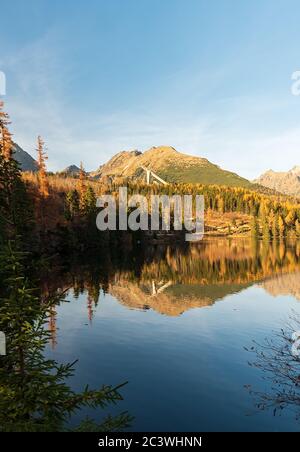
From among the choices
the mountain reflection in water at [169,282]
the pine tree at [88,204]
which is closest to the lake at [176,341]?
the mountain reflection in water at [169,282]

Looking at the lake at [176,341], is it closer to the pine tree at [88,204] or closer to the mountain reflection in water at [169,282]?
the mountain reflection in water at [169,282]

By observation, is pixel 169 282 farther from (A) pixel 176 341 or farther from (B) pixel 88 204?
(B) pixel 88 204

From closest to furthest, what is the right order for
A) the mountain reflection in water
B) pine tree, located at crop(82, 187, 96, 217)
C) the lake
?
the lake → the mountain reflection in water → pine tree, located at crop(82, 187, 96, 217)

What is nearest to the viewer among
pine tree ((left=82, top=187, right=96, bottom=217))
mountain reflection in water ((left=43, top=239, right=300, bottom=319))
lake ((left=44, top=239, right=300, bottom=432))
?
lake ((left=44, top=239, right=300, bottom=432))

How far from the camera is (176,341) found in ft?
90.7

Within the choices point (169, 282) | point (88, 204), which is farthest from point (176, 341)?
point (88, 204)

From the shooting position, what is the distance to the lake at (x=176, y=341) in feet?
54.3

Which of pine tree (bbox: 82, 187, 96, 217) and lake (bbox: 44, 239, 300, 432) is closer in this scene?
lake (bbox: 44, 239, 300, 432)

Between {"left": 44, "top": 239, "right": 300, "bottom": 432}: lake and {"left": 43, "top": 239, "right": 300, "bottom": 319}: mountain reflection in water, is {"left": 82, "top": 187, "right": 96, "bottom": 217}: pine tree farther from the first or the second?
{"left": 44, "top": 239, "right": 300, "bottom": 432}: lake

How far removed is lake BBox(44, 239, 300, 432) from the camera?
54.3ft

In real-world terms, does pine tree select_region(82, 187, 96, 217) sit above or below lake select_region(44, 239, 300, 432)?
above

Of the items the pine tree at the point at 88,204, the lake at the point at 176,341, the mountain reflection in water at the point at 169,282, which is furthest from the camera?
the pine tree at the point at 88,204

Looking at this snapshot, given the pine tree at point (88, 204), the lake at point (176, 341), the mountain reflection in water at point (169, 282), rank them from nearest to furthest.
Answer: the lake at point (176, 341)
the mountain reflection in water at point (169, 282)
the pine tree at point (88, 204)

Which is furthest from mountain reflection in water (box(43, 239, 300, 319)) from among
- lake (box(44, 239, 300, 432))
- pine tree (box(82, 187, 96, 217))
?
pine tree (box(82, 187, 96, 217))
